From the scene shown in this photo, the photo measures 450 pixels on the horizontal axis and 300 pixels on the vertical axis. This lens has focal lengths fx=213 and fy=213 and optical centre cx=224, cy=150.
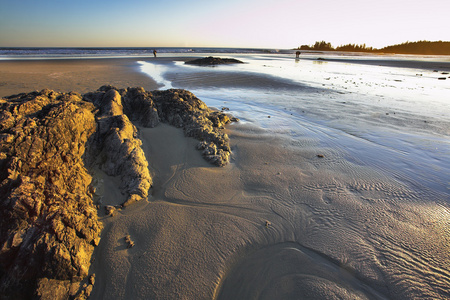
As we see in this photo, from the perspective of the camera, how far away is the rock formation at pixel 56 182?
188cm

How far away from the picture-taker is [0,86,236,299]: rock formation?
188 cm

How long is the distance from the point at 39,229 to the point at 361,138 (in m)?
6.19

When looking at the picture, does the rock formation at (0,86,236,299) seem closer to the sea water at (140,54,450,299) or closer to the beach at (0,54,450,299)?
the beach at (0,54,450,299)

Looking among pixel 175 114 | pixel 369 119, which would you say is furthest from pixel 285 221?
pixel 369 119

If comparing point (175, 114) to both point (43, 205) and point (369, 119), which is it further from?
point (369, 119)

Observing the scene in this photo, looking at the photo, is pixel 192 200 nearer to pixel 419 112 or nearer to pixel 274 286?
pixel 274 286

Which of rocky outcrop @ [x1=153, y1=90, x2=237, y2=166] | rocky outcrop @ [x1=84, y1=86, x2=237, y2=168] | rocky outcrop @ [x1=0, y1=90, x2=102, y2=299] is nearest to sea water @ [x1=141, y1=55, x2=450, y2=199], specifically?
rocky outcrop @ [x1=153, y1=90, x2=237, y2=166]

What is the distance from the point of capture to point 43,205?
2.14 meters

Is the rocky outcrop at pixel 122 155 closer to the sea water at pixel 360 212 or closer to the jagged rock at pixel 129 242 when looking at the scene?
the jagged rock at pixel 129 242

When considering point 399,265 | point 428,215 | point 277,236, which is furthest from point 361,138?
point 277,236

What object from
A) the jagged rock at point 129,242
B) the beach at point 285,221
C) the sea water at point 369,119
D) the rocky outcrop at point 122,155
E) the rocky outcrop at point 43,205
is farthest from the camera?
the sea water at point 369,119

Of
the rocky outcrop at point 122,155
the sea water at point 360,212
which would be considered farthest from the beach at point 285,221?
the rocky outcrop at point 122,155

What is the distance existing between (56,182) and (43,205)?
394mm

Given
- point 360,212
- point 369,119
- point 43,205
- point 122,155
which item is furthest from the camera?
point 369,119
